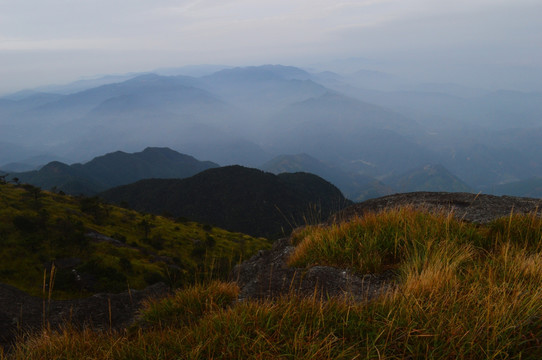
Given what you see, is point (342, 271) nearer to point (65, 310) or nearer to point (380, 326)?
point (380, 326)

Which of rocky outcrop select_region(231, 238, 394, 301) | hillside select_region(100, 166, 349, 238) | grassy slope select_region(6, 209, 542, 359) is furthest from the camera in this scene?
hillside select_region(100, 166, 349, 238)

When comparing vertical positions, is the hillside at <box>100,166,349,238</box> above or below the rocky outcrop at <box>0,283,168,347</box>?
below

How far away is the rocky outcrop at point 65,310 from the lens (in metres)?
9.31

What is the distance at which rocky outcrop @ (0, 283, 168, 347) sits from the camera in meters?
9.31

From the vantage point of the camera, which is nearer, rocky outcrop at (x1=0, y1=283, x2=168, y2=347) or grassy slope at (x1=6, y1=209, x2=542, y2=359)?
grassy slope at (x1=6, y1=209, x2=542, y2=359)

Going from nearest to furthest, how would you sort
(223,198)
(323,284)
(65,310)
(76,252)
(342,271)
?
(323,284), (342,271), (65,310), (76,252), (223,198)

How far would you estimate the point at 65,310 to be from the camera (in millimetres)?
11852

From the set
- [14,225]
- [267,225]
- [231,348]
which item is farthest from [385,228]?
[267,225]

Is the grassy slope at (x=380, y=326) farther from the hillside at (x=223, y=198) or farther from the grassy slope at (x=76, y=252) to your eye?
the hillside at (x=223, y=198)

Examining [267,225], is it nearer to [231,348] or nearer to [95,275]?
[95,275]

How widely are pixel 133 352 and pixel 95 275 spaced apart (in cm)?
3042

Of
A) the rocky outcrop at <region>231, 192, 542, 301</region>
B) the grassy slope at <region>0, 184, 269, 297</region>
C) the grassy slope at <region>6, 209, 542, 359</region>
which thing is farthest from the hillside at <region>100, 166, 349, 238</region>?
the grassy slope at <region>6, 209, 542, 359</region>

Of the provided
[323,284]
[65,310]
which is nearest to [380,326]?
[323,284]

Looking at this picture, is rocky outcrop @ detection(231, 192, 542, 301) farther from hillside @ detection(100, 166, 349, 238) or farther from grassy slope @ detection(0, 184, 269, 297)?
hillside @ detection(100, 166, 349, 238)
